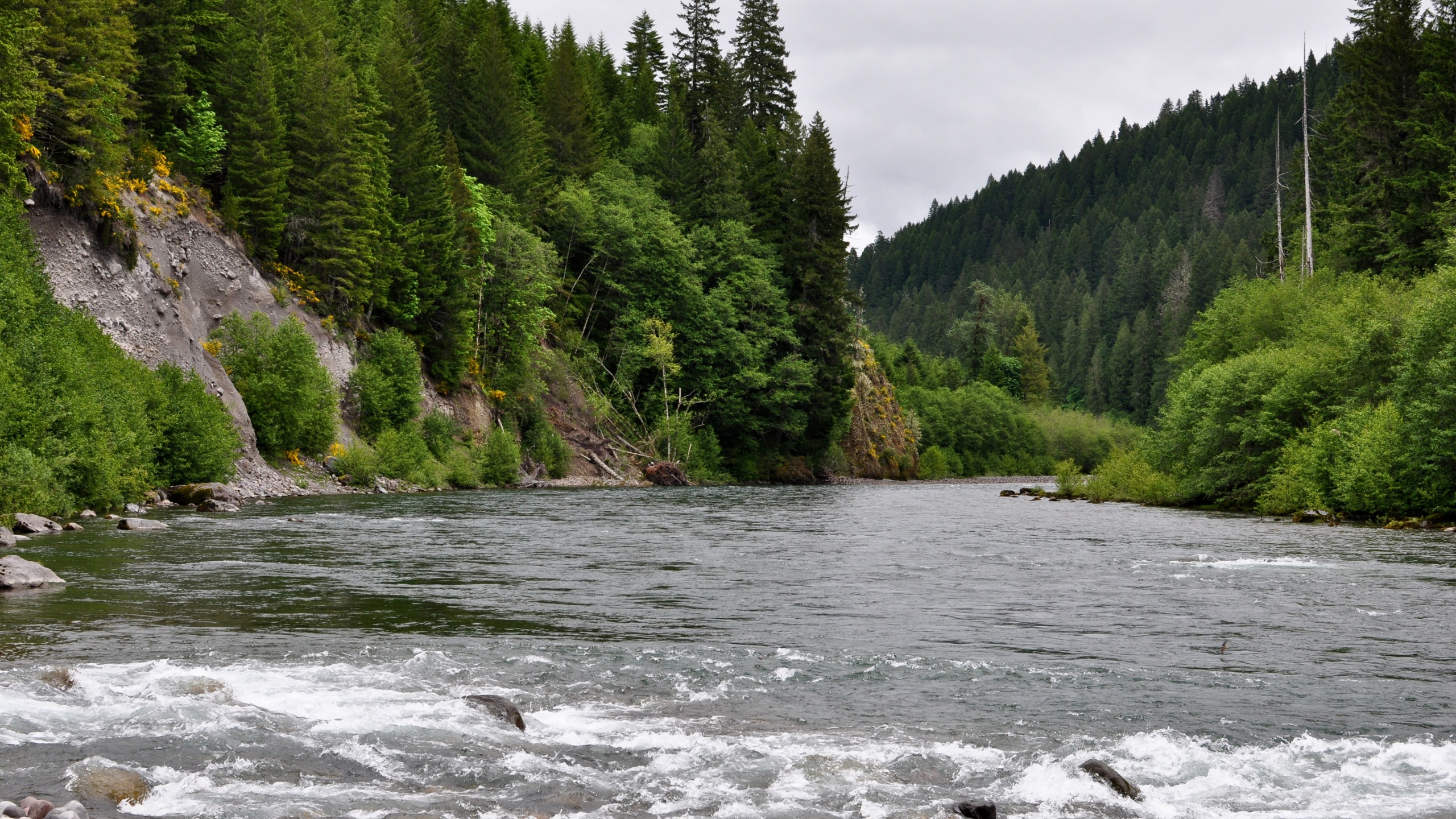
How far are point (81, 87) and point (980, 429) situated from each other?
315ft

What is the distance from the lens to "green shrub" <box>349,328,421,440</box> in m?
52.4

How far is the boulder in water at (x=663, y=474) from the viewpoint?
65.9 m

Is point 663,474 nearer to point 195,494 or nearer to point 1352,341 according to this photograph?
point 195,494

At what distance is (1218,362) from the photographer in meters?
57.8

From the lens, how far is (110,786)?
28.7ft

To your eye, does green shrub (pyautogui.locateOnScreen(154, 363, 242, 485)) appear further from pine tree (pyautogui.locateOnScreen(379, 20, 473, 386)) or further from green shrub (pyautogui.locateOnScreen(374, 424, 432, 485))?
pine tree (pyautogui.locateOnScreen(379, 20, 473, 386))

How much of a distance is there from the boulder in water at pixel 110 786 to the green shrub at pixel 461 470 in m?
45.0

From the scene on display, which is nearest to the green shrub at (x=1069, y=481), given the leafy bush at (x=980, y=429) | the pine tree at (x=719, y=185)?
the pine tree at (x=719, y=185)

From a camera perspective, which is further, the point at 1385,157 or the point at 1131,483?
the point at 1385,157

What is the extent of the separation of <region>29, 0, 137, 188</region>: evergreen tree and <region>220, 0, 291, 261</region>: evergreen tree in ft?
26.4

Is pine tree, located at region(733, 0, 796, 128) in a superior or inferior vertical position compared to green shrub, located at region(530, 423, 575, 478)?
superior

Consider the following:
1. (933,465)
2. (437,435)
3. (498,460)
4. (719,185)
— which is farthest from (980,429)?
(437,435)

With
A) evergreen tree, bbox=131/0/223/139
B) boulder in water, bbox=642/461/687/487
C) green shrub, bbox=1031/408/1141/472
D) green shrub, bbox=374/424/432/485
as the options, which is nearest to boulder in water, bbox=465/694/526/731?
green shrub, bbox=374/424/432/485

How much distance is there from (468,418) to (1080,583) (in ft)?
139
